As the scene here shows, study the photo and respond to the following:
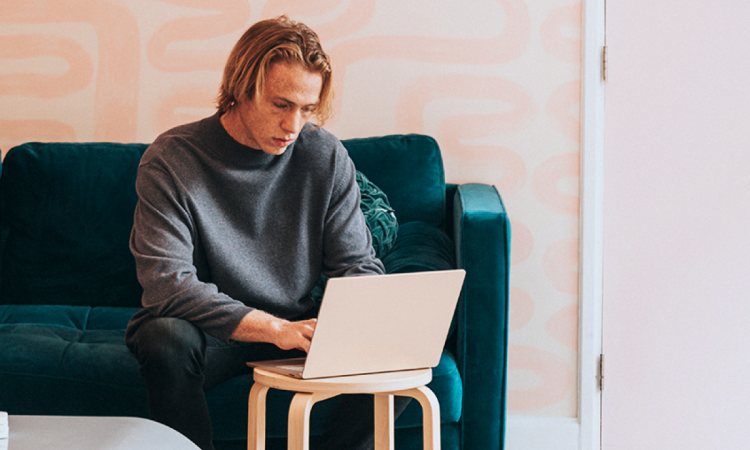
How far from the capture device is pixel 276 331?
112 centimetres

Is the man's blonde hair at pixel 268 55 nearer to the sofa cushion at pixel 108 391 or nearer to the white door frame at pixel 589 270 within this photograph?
the sofa cushion at pixel 108 391

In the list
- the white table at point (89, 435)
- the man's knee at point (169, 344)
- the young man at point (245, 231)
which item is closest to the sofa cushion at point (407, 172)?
the young man at point (245, 231)

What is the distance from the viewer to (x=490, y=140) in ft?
6.59

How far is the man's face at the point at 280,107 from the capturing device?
4.15ft

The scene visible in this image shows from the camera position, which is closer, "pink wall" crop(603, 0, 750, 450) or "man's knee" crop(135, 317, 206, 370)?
"man's knee" crop(135, 317, 206, 370)

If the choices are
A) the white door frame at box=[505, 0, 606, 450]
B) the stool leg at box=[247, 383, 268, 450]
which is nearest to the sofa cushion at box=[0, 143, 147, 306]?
the stool leg at box=[247, 383, 268, 450]

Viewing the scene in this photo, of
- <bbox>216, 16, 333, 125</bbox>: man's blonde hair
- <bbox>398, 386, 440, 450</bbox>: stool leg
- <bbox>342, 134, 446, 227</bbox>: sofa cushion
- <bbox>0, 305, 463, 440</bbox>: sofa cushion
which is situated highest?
<bbox>216, 16, 333, 125</bbox>: man's blonde hair

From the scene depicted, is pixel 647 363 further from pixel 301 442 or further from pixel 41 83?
pixel 41 83

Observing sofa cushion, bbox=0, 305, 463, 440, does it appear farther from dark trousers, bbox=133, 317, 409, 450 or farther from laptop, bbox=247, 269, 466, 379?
laptop, bbox=247, 269, 466, 379

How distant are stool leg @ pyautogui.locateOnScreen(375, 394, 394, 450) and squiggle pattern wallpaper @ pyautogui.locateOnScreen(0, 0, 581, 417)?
3.09 feet

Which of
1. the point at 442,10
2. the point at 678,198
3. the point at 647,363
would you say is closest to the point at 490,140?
the point at 442,10

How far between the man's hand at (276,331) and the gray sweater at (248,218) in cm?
12

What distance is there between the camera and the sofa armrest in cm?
138

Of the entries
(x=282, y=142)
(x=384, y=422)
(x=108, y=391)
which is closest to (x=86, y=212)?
(x=108, y=391)
